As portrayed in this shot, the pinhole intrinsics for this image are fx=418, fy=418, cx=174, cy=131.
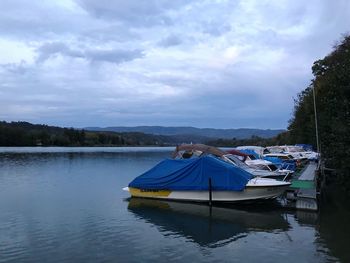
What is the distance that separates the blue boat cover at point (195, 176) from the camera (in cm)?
2491

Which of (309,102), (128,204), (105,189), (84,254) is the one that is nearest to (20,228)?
(84,254)

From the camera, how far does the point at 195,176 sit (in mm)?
25984

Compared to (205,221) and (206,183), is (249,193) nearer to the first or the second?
(206,183)

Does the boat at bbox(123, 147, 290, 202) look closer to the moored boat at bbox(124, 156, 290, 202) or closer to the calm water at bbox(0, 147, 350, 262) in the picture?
the moored boat at bbox(124, 156, 290, 202)

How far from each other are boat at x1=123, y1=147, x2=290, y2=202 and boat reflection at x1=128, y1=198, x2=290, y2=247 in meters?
0.74

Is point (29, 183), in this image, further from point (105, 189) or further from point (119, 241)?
point (119, 241)

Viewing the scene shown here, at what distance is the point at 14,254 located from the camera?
49.1 ft

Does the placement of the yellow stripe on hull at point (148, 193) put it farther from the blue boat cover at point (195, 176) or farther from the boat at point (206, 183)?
the blue boat cover at point (195, 176)

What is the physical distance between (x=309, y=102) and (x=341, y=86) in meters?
42.2

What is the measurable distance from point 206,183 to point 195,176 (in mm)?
872

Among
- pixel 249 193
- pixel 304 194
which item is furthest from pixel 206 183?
pixel 304 194

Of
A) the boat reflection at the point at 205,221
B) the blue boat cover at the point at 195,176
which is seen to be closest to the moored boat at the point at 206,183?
the blue boat cover at the point at 195,176

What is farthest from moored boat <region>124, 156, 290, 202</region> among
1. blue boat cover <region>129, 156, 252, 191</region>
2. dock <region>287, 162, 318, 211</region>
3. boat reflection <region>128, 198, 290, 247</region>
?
dock <region>287, 162, 318, 211</region>

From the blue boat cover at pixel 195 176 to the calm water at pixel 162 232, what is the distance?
1258 millimetres
